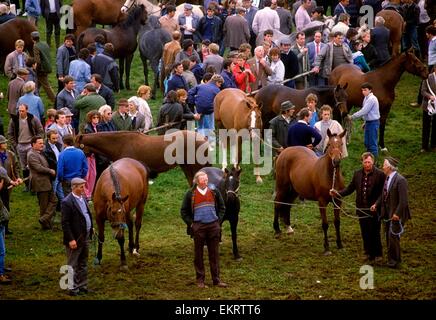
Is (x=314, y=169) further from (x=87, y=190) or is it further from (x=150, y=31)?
(x=150, y=31)

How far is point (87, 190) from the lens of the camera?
63.7 ft

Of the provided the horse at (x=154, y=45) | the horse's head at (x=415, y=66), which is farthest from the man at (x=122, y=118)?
the horse's head at (x=415, y=66)

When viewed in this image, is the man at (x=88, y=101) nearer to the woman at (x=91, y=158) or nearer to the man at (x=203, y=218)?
the woman at (x=91, y=158)

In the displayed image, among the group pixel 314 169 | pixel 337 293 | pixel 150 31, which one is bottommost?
pixel 337 293

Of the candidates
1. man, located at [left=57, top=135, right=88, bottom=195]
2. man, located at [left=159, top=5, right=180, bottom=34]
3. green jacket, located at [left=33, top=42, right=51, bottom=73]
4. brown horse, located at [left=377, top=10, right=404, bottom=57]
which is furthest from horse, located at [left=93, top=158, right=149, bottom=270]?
brown horse, located at [left=377, top=10, right=404, bottom=57]

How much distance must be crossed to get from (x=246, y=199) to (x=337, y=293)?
16.4 ft

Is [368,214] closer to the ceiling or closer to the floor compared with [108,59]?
closer to the floor

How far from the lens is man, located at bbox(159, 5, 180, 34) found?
2578 centimetres

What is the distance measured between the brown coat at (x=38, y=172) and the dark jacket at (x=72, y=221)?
9.73 ft

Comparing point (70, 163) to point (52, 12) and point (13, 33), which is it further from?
point (52, 12)

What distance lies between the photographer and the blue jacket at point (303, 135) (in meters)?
19.1

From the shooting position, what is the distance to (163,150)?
763 inches

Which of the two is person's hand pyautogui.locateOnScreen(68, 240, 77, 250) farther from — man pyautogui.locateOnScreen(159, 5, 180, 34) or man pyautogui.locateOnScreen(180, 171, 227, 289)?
man pyautogui.locateOnScreen(159, 5, 180, 34)

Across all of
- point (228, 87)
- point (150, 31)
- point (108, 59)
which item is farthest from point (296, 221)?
point (150, 31)
